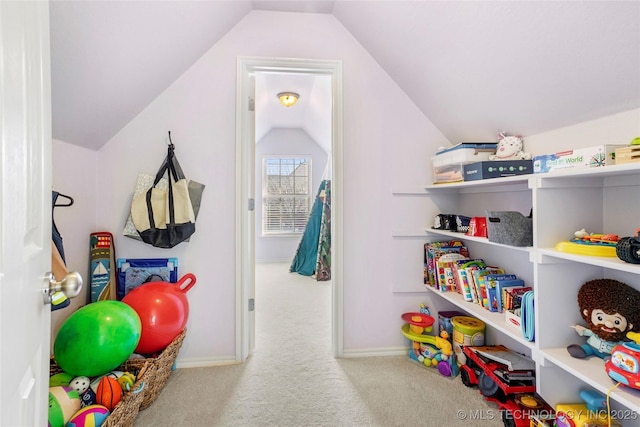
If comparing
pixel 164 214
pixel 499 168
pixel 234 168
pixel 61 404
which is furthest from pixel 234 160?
pixel 499 168

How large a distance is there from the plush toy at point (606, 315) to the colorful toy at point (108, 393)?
1.93 m

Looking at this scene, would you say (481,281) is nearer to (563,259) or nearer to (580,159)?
(563,259)

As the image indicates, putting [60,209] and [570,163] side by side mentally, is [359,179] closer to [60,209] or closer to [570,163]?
[570,163]

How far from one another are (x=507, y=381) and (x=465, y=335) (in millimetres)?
368

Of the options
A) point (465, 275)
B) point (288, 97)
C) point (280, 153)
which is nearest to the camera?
point (465, 275)

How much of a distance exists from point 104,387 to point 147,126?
1506mm

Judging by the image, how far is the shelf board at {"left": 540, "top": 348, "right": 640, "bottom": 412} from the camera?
99 cm

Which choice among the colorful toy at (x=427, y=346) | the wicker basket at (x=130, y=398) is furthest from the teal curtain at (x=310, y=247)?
the wicker basket at (x=130, y=398)

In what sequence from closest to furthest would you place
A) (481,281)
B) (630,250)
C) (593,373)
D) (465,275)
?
(630,250), (593,373), (481,281), (465,275)

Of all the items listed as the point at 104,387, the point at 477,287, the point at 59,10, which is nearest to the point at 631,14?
the point at 477,287

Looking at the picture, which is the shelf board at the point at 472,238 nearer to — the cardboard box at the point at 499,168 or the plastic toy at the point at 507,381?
the cardboard box at the point at 499,168

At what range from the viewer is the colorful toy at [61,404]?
1.17 meters

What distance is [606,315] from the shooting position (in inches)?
47.0

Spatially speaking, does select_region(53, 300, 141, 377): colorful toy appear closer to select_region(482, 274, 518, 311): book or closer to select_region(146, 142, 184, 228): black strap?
select_region(146, 142, 184, 228): black strap
